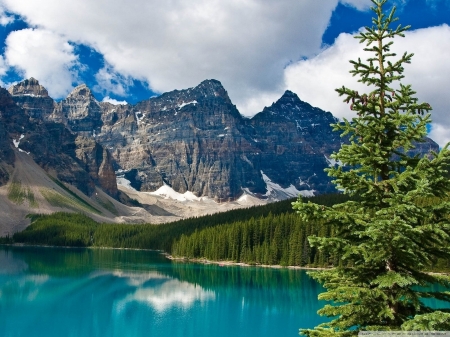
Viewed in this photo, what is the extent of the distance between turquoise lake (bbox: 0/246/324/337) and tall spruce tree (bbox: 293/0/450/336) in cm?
3569

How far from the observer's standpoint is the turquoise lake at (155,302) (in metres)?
47.4

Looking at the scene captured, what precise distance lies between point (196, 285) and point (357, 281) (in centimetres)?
7059

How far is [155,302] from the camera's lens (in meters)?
63.8

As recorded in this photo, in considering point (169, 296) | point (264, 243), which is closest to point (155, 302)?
point (169, 296)

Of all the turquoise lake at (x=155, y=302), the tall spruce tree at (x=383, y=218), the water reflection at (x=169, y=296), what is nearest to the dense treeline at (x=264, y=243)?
the turquoise lake at (x=155, y=302)

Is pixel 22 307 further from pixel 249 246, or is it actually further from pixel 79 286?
pixel 249 246

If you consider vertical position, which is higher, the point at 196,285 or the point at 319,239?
the point at 319,239

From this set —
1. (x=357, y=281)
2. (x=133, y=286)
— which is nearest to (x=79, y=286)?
(x=133, y=286)

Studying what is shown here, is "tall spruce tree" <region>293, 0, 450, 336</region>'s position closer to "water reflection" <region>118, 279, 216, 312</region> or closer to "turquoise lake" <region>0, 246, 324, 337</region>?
"turquoise lake" <region>0, 246, 324, 337</region>

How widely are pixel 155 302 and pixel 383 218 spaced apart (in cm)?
5750

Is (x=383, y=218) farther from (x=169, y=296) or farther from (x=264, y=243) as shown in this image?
(x=264, y=243)

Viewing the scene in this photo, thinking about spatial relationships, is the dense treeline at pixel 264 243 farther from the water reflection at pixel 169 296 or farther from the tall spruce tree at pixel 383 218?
the tall spruce tree at pixel 383 218

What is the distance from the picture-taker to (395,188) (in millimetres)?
11070

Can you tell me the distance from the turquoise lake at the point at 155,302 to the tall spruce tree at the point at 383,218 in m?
35.7
